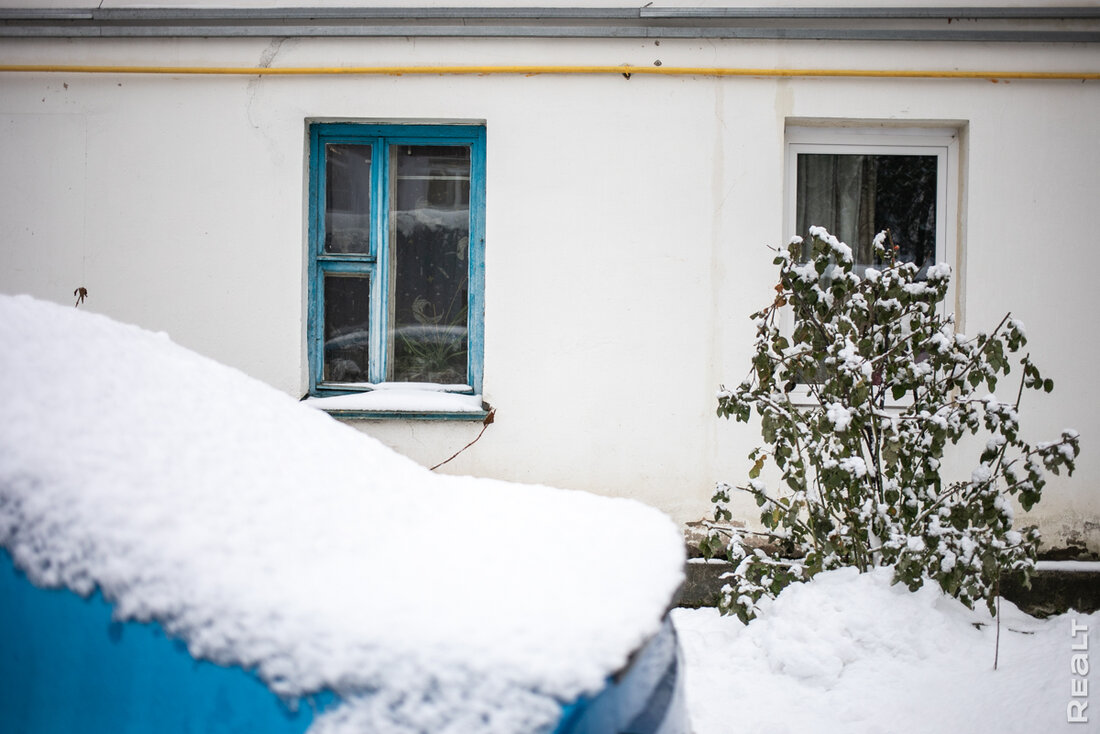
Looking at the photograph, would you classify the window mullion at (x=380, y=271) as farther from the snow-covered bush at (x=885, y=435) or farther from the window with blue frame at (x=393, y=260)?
the snow-covered bush at (x=885, y=435)

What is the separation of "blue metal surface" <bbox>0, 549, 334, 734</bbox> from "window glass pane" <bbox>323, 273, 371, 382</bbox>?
131 inches

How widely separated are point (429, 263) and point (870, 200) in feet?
8.80

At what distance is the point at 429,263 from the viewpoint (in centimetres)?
446

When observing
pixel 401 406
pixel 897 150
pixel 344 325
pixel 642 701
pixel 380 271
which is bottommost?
pixel 642 701

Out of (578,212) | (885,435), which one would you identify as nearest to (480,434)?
(578,212)

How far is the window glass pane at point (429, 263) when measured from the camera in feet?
14.5

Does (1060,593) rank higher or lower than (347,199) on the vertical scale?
lower

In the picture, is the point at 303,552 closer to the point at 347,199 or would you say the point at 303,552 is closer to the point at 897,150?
the point at 347,199

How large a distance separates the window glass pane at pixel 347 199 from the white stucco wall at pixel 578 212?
0.74 feet

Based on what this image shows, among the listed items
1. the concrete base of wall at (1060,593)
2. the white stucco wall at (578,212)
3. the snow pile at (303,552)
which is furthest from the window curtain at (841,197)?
the snow pile at (303,552)

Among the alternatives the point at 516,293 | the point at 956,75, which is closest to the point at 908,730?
the point at 516,293

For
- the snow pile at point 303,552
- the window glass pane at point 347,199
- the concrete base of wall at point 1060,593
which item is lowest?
the concrete base of wall at point 1060,593

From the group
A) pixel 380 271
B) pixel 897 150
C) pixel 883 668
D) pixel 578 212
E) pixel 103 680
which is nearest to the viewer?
pixel 103 680

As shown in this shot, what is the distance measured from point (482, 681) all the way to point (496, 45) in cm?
390
